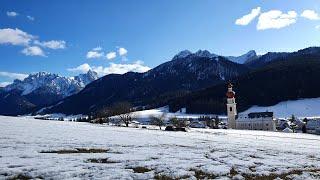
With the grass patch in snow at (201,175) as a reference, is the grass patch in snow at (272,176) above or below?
below

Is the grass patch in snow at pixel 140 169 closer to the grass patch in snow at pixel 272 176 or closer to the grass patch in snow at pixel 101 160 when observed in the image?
the grass patch in snow at pixel 101 160

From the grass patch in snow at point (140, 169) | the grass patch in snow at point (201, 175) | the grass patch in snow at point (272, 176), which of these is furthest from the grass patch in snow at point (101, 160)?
the grass patch in snow at point (272, 176)

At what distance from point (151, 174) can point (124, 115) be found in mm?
165590

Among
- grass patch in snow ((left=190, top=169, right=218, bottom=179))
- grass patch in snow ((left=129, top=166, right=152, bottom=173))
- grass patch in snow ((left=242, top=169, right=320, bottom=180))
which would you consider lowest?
grass patch in snow ((left=242, top=169, right=320, bottom=180))

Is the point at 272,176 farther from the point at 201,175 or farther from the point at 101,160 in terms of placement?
the point at 101,160

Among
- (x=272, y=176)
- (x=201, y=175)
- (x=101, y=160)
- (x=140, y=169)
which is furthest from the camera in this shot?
(x=101, y=160)

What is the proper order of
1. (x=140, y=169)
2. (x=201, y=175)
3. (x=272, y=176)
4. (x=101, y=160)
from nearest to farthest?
1. (x=201, y=175)
2. (x=140, y=169)
3. (x=272, y=176)
4. (x=101, y=160)

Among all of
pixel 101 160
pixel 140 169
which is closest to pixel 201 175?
pixel 140 169

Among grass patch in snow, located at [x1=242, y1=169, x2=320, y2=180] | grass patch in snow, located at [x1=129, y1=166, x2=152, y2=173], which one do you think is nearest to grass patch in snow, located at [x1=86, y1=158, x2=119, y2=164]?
grass patch in snow, located at [x1=129, y1=166, x2=152, y2=173]

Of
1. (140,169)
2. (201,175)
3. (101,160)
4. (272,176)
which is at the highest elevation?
(101,160)

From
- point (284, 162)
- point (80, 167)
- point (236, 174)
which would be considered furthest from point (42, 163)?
point (284, 162)

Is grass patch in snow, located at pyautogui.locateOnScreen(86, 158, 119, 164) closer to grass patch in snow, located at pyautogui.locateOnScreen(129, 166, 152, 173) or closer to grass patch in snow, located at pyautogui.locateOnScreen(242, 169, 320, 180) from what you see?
grass patch in snow, located at pyautogui.locateOnScreen(129, 166, 152, 173)

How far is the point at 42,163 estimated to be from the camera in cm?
3031

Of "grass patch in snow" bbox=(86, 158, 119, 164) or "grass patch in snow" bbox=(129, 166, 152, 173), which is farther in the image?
"grass patch in snow" bbox=(86, 158, 119, 164)
